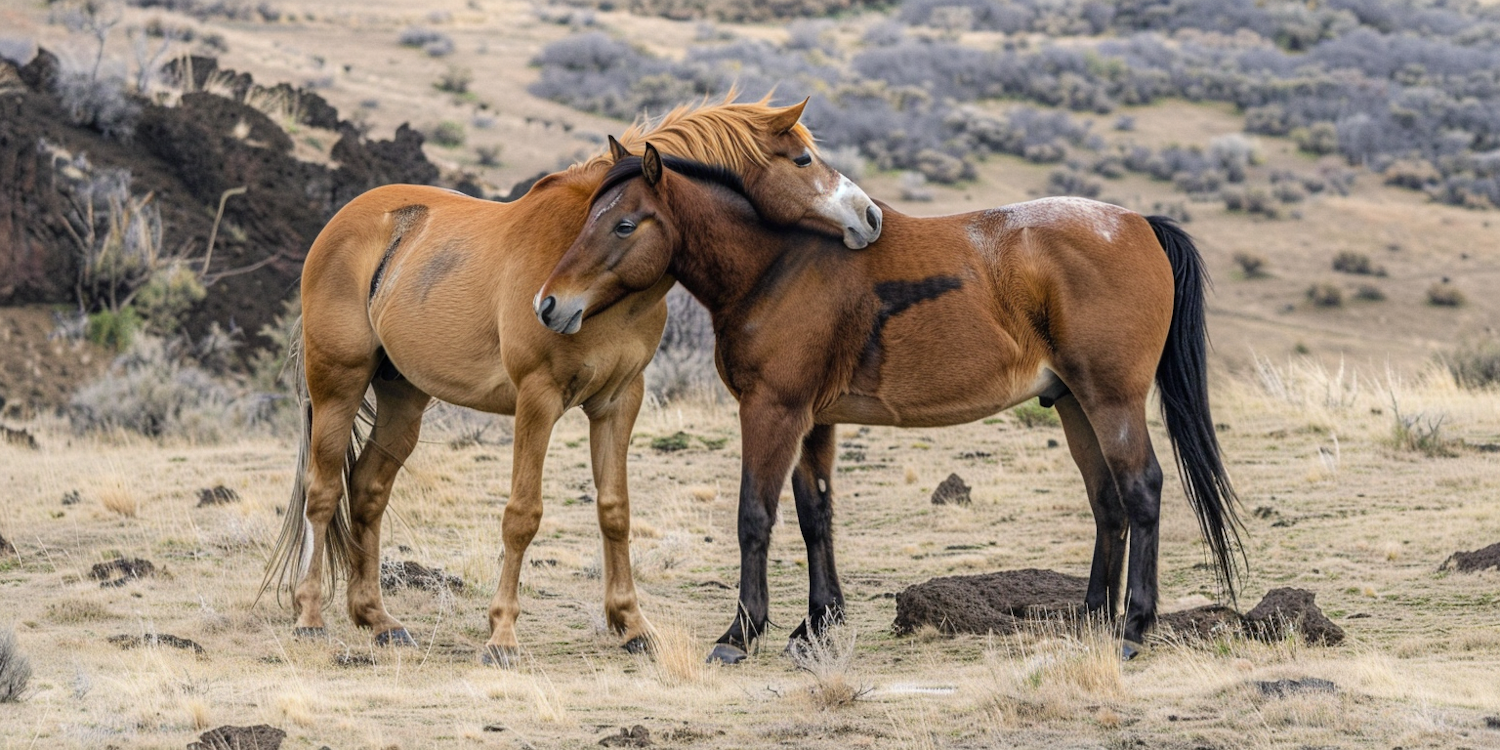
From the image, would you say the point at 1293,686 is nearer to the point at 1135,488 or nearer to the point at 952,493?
the point at 1135,488

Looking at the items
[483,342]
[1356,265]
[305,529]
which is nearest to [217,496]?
[305,529]

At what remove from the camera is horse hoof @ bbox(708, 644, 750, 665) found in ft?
22.5

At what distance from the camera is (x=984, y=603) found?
25.0 feet

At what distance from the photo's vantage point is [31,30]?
3181 cm

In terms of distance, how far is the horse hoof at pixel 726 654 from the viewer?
6867 millimetres

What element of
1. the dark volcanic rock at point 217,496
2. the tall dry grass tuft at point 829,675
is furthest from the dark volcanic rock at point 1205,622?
the dark volcanic rock at point 217,496

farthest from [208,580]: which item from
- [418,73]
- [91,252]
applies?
[418,73]

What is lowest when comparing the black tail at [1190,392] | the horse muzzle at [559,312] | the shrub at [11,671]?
the shrub at [11,671]

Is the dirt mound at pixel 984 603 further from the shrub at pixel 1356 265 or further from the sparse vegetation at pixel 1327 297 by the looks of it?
the shrub at pixel 1356 265

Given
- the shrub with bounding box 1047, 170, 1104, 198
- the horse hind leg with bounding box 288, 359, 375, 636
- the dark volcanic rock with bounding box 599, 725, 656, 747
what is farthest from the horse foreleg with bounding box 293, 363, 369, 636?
the shrub with bounding box 1047, 170, 1104, 198

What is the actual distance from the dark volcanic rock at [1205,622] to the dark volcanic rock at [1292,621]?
0.27 ft

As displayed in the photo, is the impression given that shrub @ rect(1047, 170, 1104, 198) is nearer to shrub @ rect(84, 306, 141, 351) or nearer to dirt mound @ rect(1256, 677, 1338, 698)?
shrub @ rect(84, 306, 141, 351)

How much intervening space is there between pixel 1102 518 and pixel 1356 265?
30.9 metres

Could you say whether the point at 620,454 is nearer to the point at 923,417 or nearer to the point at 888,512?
the point at 923,417
